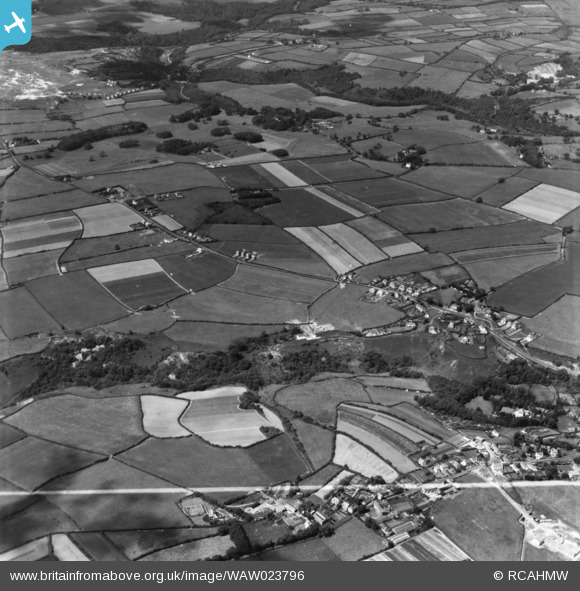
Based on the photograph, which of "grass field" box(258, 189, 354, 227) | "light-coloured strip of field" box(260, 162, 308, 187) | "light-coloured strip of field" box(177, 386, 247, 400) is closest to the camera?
"light-coloured strip of field" box(177, 386, 247, 400)

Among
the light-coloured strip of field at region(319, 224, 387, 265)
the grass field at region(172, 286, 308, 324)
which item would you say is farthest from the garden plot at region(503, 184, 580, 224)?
the grass field at region(172, 286, 308, 324)

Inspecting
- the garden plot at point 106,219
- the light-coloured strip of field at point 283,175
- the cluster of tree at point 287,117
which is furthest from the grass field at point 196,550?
the cluster of tree at point 287,117

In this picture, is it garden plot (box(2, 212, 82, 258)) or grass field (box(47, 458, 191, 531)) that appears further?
garden plot (box(2, 212, 82, 258))

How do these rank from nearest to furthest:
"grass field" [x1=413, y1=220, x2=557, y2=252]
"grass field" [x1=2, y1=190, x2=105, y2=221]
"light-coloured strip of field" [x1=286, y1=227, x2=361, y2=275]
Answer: "light-coloured strip of field" [x1=286, y1=227, x2=361, y2=275]
"grass field" [x1=413, y1=220, x2=557, y2=252]
"grass field" [x1=2, y1=190, x2=105, y2=221]

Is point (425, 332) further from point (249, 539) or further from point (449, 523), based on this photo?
point (249, 539)

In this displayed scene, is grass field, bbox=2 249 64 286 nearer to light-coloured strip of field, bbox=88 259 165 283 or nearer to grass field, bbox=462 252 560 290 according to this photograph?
light-coloured strip of field, bbox=88 259 165 283

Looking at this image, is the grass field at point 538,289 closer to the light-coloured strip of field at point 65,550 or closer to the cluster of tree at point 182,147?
the light-coloured strip of field at point 65,550

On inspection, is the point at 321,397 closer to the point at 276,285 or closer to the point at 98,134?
the point at 276,285
